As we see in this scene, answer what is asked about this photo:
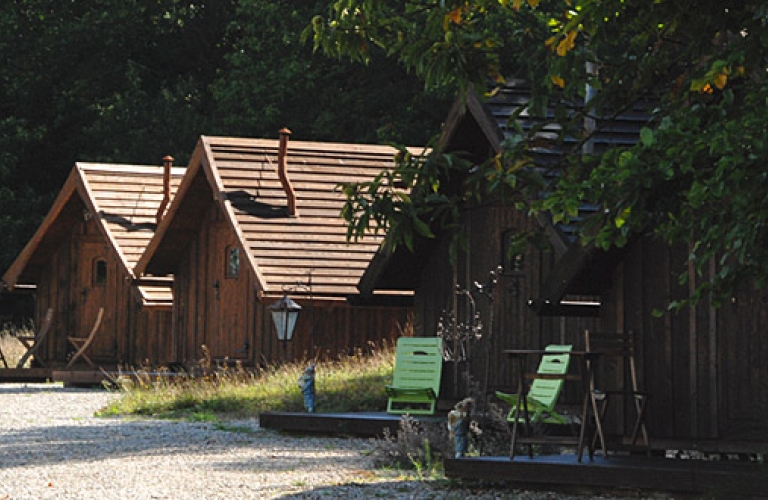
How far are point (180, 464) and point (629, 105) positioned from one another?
7448 millimetres

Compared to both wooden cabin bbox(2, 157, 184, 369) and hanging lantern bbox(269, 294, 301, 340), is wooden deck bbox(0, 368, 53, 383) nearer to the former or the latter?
wooden cabin bbox(2, 157, 184, 369)

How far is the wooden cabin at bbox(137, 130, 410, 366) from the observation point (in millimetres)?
29031

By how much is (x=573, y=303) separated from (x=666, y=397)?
4.96 feet

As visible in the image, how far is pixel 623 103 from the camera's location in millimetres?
11164

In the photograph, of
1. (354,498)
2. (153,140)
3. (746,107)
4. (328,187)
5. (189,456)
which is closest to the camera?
(746,107)

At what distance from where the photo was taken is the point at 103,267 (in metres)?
38.4

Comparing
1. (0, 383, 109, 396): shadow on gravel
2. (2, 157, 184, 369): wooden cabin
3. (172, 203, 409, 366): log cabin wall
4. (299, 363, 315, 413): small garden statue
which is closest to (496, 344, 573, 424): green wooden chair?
(299, 363, 315, 413): small garden statue

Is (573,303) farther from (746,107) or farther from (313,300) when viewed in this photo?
(313,300)

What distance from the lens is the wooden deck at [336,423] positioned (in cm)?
1969

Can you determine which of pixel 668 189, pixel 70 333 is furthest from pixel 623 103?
pixel 70 333

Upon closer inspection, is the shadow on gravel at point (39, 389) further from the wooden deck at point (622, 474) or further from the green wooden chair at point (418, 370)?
the wooden deck at point (622, 474)

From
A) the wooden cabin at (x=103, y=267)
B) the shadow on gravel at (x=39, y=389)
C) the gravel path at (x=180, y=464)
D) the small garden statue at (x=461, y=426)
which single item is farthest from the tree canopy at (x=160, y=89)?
the small garden statue at (x=461, y=426)

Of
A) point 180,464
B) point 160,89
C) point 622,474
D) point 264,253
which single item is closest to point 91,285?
point 264,253

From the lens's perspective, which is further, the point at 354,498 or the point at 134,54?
the point at 134,54
